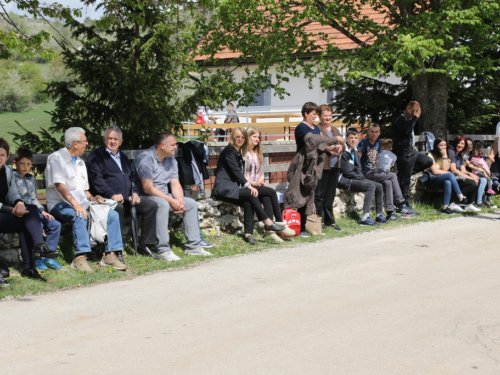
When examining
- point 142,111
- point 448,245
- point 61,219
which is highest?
point 142,111

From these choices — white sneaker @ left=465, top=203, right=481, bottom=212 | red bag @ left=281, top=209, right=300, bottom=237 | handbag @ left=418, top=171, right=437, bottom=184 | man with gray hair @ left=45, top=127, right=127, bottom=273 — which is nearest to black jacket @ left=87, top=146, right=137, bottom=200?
man with gray hair @ left=45, top=127, right=127, bottom=273

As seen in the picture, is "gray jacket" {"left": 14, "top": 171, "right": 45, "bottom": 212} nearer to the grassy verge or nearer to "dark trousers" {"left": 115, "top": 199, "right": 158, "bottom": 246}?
the grassy verge

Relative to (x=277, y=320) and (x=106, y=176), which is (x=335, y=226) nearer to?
(x=106, y=176)

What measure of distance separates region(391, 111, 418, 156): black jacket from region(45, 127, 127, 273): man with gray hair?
21.2ft

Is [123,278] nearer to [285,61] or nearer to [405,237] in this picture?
[405,237]

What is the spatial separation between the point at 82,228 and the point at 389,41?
888 centimetres

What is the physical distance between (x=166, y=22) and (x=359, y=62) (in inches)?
197

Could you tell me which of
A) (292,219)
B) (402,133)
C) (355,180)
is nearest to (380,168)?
(355,180)

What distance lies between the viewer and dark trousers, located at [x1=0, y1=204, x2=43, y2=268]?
25.0 ft

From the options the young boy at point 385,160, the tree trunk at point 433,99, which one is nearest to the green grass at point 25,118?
the tree trunk at point 433,99

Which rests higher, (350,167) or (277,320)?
(350,167)

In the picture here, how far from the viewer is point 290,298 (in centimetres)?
693

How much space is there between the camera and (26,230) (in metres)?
7.66

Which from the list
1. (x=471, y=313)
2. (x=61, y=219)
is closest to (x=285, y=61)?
(x=61, y=219)
